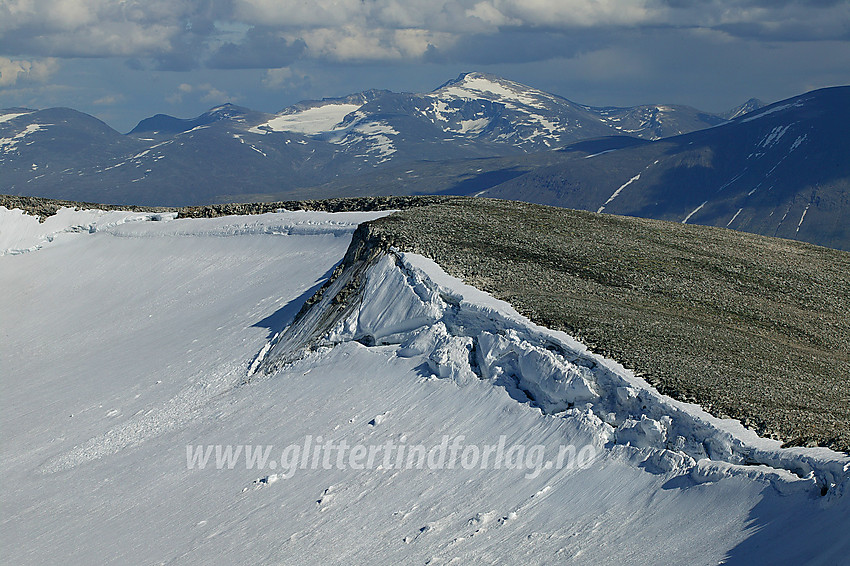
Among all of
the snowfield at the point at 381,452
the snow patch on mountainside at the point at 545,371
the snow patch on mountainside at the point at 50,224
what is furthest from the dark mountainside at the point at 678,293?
the snow patch on mountainside at the point at 50,224

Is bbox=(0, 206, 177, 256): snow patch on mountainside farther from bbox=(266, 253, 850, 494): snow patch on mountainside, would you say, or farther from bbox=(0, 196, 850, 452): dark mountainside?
bbox=(266, 253, 850, 494): snow patch on mountainside

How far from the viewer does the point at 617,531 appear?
58.6 feet

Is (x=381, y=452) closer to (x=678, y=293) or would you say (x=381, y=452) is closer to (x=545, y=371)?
(x=545, y=371)

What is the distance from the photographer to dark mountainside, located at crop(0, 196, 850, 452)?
21.0 m

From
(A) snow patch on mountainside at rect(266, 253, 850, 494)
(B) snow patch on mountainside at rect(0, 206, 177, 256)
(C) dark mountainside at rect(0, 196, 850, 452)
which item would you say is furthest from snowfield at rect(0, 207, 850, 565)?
(B) snow patch on mountainside at rect(0, 206, 177, 256)

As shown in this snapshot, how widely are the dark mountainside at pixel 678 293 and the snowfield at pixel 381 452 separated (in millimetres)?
1561

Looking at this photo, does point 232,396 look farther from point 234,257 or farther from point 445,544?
point 234,257

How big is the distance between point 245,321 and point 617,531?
25.3 metres

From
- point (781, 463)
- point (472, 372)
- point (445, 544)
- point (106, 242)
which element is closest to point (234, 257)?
point (106, 242)

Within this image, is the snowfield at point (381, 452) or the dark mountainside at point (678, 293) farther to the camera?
the dark mountainside at point (678, 293)

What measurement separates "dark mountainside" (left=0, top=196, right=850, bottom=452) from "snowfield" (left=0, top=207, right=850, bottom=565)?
5.12 ft

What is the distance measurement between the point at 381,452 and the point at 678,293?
15231mm

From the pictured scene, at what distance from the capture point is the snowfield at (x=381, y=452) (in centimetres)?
1745

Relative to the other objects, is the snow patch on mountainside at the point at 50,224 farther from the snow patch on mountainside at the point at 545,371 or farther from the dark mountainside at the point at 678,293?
the snow patch on mountainside at the point at 545,371
